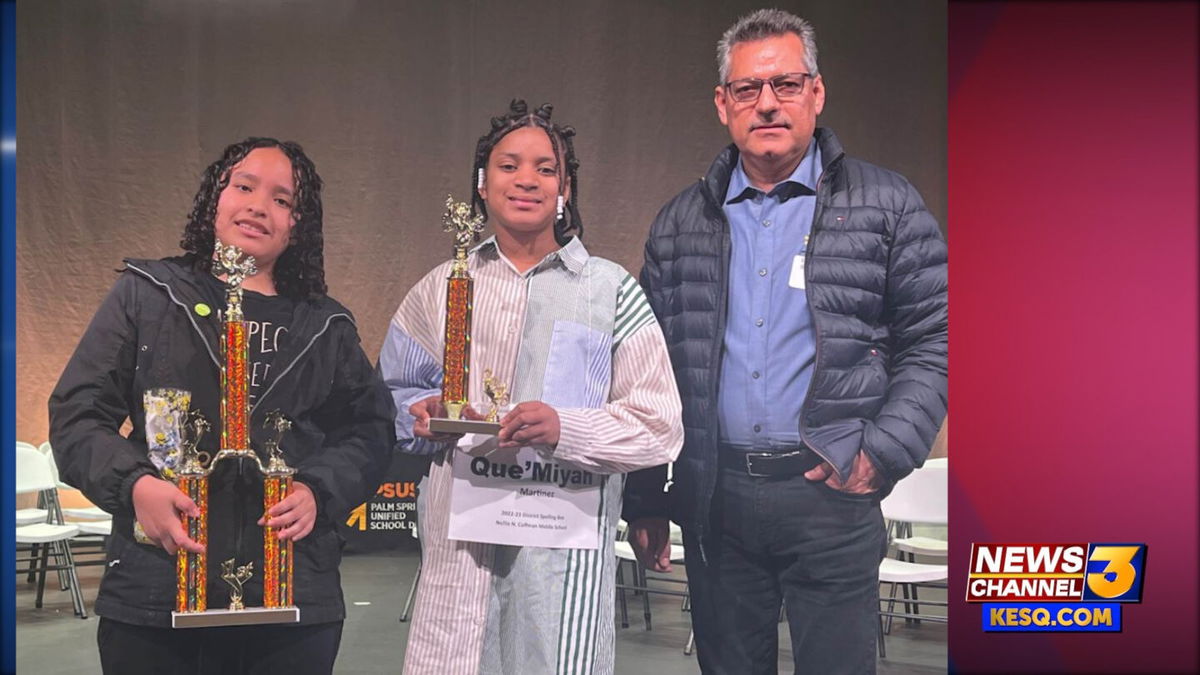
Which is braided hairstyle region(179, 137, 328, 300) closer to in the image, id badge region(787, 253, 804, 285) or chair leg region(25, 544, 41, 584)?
chair leg region(25, 544, 41, 584)

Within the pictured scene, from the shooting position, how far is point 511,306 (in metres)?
2.99

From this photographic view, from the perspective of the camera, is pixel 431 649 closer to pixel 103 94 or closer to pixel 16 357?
pixel 16 357

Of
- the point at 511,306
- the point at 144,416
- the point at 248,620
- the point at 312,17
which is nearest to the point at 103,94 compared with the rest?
the point at 312,17

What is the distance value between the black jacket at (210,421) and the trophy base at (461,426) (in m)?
0.28

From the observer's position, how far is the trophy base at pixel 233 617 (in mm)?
2641

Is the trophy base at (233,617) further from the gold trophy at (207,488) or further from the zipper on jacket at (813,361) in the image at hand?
the zipper on jacket at (813,361)

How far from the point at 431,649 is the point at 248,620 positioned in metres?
0.44

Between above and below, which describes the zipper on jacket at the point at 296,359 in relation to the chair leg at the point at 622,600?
above

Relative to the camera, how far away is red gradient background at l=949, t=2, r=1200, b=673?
4.13m

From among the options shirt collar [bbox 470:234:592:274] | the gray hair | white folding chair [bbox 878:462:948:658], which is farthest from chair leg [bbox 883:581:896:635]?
the gray hair

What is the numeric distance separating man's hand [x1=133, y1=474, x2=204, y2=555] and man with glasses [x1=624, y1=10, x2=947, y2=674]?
111 cm

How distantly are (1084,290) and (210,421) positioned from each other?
301 centimetres

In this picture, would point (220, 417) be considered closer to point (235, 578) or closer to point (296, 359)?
point (296, 359)

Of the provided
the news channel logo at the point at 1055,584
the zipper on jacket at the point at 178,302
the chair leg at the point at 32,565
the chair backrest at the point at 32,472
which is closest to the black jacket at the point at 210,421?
the zipper on jacket at the point at 178,302
